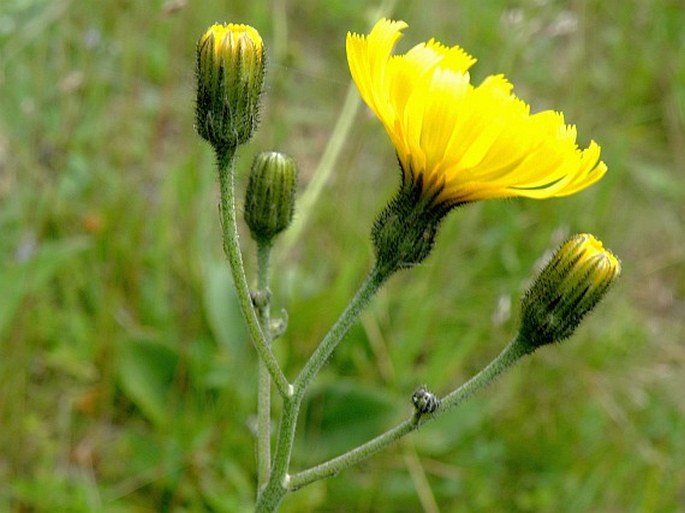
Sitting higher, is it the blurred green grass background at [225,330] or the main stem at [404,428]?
the main stem at [404,428]

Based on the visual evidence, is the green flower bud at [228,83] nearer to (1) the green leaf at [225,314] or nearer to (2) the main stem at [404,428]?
(2) the main stem at [404,428]

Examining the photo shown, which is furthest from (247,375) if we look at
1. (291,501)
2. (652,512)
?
(652,512)

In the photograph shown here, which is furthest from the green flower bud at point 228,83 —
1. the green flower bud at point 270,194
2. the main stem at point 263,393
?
the main stem at point 263,393

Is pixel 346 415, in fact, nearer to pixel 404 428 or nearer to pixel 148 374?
pixel 148 374

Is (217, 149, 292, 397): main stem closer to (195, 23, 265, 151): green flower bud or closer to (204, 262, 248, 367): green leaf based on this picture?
(195, 23, 265, 151): green flower bud

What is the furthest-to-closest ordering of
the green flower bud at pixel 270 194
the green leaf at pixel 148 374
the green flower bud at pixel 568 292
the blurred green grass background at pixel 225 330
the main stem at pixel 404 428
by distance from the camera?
1. the green leaf at pixel 148 374
2. the blurred green grass background at pixel 225 330
3. the green flower bud at pixel 270 194
4. the green flower bud at pixel 568 292
5. the main stem at pixel 404 428

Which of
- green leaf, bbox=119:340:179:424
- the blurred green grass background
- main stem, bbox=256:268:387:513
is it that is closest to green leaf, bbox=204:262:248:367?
the blurred green grass background
